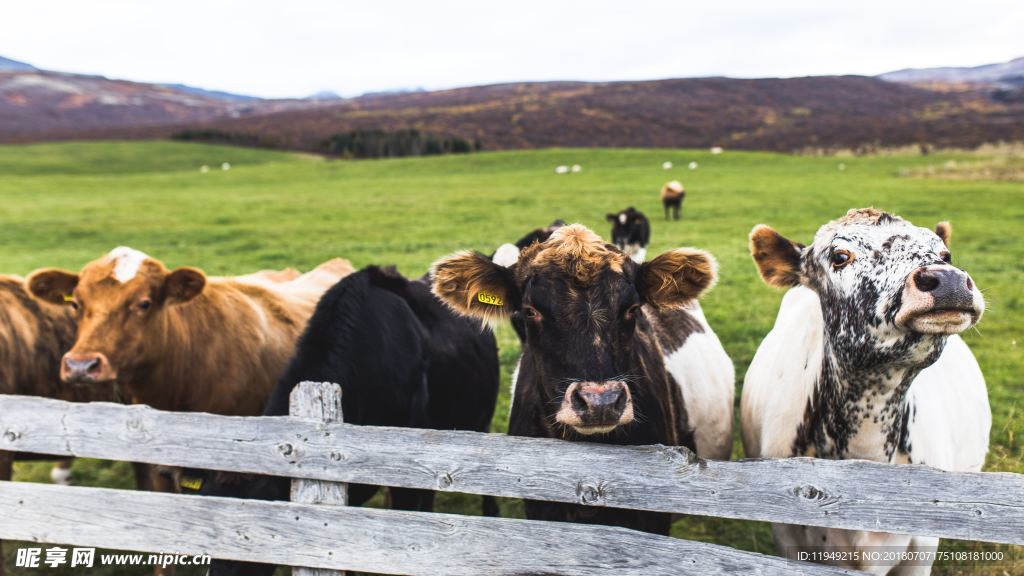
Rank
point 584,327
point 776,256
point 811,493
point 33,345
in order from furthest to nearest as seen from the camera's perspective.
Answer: point 33,345, point 776,256, point 584,327, point 811,493

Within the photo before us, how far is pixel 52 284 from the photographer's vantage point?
4.91 metres

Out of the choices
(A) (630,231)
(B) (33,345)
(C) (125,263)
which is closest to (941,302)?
(C) (125,263)

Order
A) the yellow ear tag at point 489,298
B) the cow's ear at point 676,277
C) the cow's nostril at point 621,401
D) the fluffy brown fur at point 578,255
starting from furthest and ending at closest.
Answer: the yellow ear tag at point 489,298 < the cow's ear at point 676,277 < the fluffy brown fur at point 578,255 < the cow's nostril at point 621,401

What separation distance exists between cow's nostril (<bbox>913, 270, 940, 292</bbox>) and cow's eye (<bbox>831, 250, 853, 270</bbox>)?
39cm

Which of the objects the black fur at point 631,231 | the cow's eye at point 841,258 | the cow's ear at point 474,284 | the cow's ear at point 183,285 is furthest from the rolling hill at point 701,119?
the cow's ear at point 183,285

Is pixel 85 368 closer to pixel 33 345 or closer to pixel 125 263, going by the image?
pixel 125 263

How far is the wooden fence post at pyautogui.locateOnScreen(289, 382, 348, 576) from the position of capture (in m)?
3.37

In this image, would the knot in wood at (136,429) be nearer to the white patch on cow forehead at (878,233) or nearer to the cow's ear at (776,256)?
the cow's ear at (776,256)

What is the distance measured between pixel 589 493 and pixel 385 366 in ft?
5.83

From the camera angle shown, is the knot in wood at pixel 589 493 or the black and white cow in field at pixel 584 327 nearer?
the black and white cow in field at pixel 584 327

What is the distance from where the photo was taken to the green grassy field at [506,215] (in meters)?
9.09

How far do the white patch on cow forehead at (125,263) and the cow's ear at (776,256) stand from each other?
13.0 feet

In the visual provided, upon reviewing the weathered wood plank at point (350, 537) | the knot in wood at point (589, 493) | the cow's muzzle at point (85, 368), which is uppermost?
the cow's muzzle at point (85, 368)

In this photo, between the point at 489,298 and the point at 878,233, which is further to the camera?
the point at 489,298
